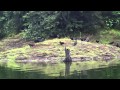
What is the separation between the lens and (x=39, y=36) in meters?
42.0

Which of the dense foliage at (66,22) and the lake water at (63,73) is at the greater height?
the dense foliage at (66,22)

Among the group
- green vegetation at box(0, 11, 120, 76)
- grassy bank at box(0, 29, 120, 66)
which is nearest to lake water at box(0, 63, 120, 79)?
green vegetation at box(0, 11, 120, 76)

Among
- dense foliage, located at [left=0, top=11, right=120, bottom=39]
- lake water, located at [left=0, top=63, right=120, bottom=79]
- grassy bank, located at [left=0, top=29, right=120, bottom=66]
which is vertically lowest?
lake water, located at [left=0, top=63, right=120, bottom=79]

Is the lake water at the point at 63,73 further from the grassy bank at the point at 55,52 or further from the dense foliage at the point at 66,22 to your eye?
the dense foliage at the point at 66,22

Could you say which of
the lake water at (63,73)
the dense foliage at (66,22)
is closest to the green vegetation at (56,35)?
the dense foliage at (66,22)

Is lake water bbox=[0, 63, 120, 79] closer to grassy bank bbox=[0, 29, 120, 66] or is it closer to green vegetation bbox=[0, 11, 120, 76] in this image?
green vegetation bbox=[0, 11, 120, 76]

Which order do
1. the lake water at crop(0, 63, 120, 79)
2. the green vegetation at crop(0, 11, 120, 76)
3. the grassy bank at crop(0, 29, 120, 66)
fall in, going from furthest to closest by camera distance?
the green vegetation at crop(0, 11, 120, 76) → the grassy bank at crop(0, 29, 120, 66) → the lake water at crop(0, 63, 120, 79)

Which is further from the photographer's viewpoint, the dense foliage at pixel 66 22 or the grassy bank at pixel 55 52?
the dense foliage at pixel 66 22

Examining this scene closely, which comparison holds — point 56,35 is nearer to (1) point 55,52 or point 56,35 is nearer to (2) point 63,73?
(1) point 55,52

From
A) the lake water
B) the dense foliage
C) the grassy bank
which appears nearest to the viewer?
the lake water

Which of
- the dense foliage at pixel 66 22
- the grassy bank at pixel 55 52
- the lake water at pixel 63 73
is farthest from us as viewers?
the dense foliage at pixel 66 22

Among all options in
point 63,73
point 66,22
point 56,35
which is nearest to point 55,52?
point 56,35

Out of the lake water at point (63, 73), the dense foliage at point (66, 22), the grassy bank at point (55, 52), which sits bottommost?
the lake water at point (63, 73)
